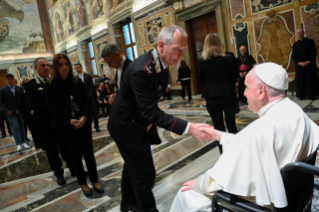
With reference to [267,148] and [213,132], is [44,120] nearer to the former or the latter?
[213,132]

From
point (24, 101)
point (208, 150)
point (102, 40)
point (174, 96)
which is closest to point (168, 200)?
point (208, 150)

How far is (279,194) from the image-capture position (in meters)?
1.15

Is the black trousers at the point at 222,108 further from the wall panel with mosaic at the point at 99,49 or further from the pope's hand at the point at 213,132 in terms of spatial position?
the wall panel with mosaic at the point at 99,49

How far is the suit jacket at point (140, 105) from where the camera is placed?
177 centimetres

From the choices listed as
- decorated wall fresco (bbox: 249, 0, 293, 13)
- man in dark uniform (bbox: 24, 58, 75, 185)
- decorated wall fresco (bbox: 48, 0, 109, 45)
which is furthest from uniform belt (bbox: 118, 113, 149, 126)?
decorated wall fresco (bbox: 48, 0, 109, 45)

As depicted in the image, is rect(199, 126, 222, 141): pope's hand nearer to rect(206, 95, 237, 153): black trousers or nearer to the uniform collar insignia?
the uniform collar insignia

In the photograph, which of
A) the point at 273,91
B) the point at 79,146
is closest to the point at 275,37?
the point at 79,146

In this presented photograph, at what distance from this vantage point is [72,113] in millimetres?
2994

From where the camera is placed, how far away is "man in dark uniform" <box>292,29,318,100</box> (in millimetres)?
5910

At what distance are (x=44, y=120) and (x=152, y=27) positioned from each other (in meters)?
8.22

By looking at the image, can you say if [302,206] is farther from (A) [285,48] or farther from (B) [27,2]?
(B) [27,2]

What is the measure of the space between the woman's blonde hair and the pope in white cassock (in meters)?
1.64

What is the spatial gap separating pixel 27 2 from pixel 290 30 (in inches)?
358

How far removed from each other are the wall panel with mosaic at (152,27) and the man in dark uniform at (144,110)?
8.65m
